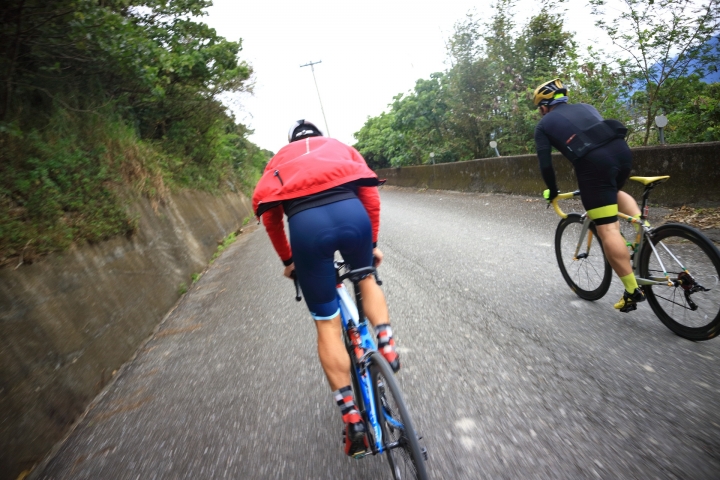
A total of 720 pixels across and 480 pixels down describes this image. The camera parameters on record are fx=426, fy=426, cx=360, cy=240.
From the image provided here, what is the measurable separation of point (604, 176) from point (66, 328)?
466 centimetres

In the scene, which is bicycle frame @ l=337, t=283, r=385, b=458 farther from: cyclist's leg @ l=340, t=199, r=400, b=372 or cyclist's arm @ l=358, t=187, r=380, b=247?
cyclist's arm @ l=358, t=187, r=380, b=247

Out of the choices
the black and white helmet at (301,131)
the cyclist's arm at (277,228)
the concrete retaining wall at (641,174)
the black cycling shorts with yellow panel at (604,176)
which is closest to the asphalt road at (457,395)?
the black cycling shorts with yellow panel at (604,176)

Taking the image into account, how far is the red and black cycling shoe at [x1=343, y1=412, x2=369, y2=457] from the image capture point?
2000mm

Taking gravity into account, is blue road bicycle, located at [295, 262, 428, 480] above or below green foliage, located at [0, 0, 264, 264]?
below

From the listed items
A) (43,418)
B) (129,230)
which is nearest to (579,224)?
(43,418)

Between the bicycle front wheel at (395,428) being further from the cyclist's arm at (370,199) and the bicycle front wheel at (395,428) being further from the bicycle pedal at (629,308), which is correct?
the bicycle pedal at (629,308)

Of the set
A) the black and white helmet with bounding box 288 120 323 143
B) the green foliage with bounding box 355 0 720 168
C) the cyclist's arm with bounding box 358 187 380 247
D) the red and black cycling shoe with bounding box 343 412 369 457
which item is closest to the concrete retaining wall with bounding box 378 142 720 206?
the green foliage with bounding box 355 0 720 168

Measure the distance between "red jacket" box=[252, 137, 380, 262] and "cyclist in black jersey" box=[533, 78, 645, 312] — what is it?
1919 millimetres

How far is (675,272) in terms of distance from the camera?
303 cm

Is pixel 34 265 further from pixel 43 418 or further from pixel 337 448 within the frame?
pixel 337 448

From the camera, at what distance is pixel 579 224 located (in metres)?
3.97

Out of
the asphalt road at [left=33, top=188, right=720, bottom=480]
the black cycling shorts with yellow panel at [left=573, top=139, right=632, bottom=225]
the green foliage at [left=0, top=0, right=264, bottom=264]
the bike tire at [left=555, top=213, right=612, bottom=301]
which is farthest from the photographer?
the green foliage at [left=0, top=0, right=264, bottom=264]

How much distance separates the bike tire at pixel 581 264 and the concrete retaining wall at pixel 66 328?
4.50 m

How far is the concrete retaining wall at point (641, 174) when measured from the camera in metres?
5.76
